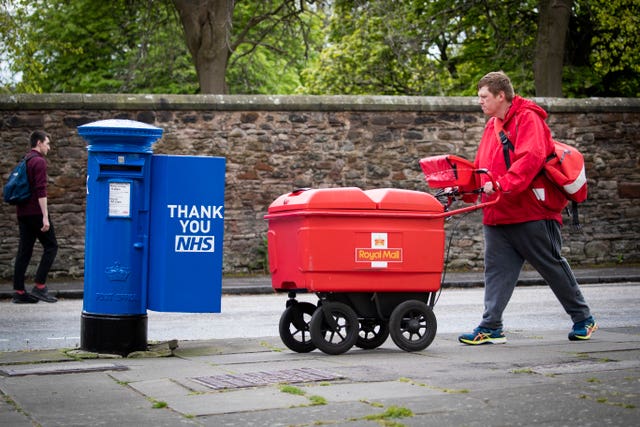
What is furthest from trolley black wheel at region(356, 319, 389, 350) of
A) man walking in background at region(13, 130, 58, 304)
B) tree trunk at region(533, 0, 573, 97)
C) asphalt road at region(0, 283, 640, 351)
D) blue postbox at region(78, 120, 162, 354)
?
tree trunk at region(533, 0, 573, 97)

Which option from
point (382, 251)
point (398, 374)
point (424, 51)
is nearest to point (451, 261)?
point (424, 51)

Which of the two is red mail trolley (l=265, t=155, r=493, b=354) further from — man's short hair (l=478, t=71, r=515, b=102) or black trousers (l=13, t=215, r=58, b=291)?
black trousers (l=13, t=215, r=58, b=291)

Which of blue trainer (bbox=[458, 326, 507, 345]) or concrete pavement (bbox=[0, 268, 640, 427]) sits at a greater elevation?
blue trainer (bbox=[458, 326, 507, 345])

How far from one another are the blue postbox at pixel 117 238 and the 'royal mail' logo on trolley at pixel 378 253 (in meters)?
1.64

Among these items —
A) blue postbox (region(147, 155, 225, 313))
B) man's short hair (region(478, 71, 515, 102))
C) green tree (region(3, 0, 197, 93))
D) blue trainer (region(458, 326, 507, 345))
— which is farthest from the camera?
green tree (region(3, 0, 197, 93))

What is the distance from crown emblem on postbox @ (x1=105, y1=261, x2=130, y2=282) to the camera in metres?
7.39

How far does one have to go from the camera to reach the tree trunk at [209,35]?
21.3 m

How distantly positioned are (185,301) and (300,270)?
0.98m

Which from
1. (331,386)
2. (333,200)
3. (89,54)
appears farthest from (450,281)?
(89,54)

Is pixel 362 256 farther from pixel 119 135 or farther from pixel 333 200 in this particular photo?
pixel 119 135

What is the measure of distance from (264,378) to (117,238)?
6.59 ft

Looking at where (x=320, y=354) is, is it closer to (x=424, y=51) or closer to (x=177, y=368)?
(x=177, y=368)

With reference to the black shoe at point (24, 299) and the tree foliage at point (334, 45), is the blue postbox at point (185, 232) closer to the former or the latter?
the black shoe at point (24, 299)

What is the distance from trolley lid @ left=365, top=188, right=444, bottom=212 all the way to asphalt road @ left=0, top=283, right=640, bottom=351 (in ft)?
7.53
